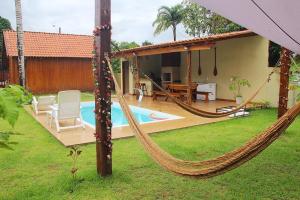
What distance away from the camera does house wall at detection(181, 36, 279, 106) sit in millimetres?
11484

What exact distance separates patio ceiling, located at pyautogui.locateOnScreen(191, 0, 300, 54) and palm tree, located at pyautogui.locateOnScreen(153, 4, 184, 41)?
26.2 meters

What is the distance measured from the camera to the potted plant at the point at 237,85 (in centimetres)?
1206

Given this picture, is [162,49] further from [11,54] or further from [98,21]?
[11,54]

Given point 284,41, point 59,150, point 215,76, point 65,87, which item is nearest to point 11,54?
point 65,87

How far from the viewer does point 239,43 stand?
12781 mm

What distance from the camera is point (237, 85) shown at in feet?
41.9

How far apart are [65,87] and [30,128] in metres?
13.3

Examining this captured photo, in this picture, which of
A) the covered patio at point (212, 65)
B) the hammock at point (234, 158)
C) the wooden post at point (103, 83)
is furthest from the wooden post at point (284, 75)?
the hammock at point (234, 158)

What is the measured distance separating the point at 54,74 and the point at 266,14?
19.4 meters

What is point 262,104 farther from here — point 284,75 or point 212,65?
point 284,75

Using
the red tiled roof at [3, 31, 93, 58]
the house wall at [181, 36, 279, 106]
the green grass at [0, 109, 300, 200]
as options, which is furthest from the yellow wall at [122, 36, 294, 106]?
the red tiled roof at [3, 31, 93, 58]

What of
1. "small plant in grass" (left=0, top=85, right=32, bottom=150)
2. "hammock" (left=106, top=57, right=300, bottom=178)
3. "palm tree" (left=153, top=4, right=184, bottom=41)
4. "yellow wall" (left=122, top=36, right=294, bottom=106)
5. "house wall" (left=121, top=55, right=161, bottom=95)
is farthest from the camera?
"palm tree" (left=153, top=4, right=184, bottom=41)

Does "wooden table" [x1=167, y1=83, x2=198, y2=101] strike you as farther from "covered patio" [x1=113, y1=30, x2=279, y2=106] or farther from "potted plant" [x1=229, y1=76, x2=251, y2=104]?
"potted plant" [x1=229, y1=76, x2=251, y2=104]

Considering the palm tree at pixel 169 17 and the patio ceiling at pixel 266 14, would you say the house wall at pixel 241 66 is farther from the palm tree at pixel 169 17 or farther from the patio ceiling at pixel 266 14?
the palm tree at pixel 169 17
